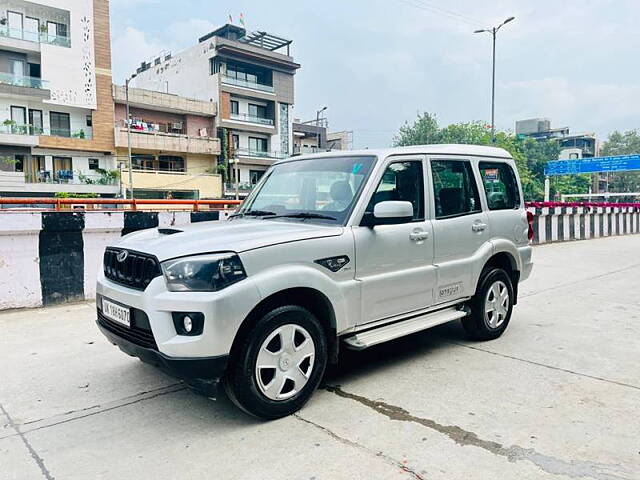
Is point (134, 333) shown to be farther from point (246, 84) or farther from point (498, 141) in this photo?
point (498, 141)

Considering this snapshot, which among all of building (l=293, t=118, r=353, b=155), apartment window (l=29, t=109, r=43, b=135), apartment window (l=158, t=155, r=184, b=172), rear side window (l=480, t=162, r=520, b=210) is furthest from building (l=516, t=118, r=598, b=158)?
rear side window (l=480, t=162, r=520, b=210)

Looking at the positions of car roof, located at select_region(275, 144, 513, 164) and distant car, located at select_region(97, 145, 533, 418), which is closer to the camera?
distant car, located at select_region(97, 145, 533, 418)

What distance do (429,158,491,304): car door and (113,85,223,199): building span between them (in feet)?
114

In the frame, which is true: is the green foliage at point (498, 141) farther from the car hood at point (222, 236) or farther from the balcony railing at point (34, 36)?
the car hood at point (222, 236)

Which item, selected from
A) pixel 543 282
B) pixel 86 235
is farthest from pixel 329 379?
pixel 543 282

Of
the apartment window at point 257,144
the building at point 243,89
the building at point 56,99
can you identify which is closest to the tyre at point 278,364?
the building at point 56,99

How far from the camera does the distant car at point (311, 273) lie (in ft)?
9.45

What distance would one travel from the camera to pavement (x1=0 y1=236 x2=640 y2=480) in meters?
2.61

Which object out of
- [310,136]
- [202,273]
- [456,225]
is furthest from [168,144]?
[202,273]

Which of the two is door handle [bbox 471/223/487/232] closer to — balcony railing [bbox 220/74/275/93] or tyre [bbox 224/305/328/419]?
tyre [bbox 224/305/328/419]

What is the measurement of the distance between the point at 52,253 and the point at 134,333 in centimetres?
362

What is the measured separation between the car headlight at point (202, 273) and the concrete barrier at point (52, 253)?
387 centimetres

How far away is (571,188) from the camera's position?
7319 centimetres

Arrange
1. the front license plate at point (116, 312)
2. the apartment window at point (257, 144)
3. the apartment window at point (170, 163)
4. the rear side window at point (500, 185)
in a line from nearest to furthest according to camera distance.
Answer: the front license plate at point (116, 312)
the rear side window at point (500, 185)
the apartment window at point (170, 163)
the apartment window at point (257, 144)
